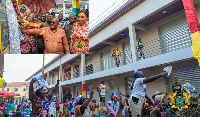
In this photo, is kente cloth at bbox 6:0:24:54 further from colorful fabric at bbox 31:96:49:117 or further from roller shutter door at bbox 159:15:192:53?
roller shutter door at bbox 159:15:192:53

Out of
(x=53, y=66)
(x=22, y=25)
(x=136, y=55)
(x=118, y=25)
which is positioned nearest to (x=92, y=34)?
(x=118, y=25)

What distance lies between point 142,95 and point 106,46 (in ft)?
31.6

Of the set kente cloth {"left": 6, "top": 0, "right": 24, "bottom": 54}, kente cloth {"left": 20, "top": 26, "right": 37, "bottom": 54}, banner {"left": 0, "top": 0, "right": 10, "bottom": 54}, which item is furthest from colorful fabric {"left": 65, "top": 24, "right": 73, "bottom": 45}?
banner {"left": 0, "top": 0, "right": 10, "bottom": 54}

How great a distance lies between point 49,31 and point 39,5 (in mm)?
997

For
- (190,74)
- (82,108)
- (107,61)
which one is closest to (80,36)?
(190,74)

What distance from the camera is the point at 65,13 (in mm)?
7348

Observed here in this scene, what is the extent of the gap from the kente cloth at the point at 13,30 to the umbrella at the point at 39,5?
59 centimetres

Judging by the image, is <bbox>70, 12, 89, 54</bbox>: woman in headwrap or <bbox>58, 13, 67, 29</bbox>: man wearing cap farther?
<bbox>70, 12, 89, 54</bbox>: woman in headwrap

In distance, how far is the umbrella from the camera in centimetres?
704

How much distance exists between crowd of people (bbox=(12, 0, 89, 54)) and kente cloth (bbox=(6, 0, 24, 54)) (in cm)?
13

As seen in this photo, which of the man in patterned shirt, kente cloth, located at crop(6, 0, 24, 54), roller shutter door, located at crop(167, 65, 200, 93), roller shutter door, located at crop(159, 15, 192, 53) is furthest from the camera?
roller shutter door, located at crop(159, 15, 192, 53)

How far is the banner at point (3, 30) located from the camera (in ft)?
20.4

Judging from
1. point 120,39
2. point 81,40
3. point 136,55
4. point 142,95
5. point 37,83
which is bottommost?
point 142,95

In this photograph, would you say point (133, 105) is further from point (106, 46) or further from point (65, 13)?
point (106, 46)
